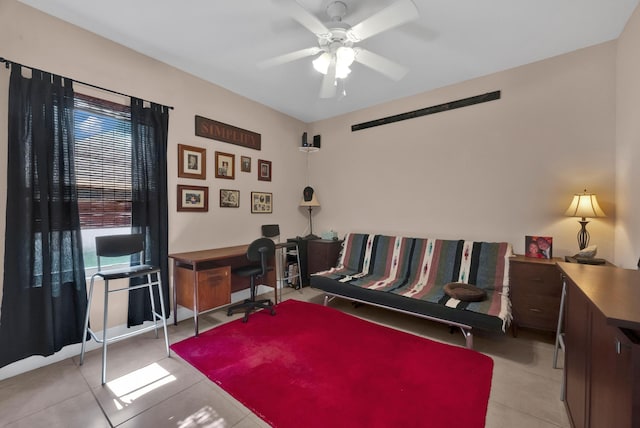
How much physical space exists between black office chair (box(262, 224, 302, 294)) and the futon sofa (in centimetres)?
75

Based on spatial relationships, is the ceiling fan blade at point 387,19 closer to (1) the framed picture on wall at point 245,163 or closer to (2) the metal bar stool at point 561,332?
(2) the metal bar stool at point 561,332

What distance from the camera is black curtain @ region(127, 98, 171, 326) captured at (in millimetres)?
2620

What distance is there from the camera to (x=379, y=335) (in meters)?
2.61

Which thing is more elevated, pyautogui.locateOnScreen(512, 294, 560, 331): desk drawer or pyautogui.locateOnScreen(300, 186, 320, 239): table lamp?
pyautogui.locateOnScreen(300, 186, 320, 239): table lamp

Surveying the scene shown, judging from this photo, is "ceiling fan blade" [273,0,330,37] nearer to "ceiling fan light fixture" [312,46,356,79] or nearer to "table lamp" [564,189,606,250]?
"ceiling fan light fixture" [312,46,356,79]

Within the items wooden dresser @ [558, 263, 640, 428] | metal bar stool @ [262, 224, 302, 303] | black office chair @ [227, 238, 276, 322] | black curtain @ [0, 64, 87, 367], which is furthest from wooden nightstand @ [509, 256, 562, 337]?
black curtain @ [0, 64, 87, 367]

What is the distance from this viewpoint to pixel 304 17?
1.76 metres

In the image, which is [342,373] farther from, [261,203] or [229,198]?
[261,203]

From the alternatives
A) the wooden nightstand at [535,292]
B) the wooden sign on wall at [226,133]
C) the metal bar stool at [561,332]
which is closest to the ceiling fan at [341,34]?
the wooden sign on wall at [226,133]

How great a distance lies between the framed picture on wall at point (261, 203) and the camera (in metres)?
3.89

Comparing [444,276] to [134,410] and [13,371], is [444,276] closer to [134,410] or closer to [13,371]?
[134,410]

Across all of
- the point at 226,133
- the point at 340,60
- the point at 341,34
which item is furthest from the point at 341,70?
the point at 226,133

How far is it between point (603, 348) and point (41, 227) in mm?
3394

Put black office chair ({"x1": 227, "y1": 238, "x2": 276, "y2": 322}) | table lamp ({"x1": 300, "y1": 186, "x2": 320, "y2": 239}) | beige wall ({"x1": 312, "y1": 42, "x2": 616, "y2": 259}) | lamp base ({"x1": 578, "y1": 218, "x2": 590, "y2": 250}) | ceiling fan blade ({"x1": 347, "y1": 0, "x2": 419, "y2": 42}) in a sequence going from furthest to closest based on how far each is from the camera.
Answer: table lamp ({"x1": 300, "y1": 186, "x2": 320, "y2": 239}), black office chair ({"x1": 227, "y1": 238, "x2": 276, "y2": 322}), beige wall ({"x1": 312, "y1": 42, "x2": 616, "y2": 259}), lamp base ({"x1": 578, "y1": 218, "x2": 590, "y2": 250}), ceiling fan blade ({"x1": 347, "y1": 0, "x2": 419, "y2": 42})
